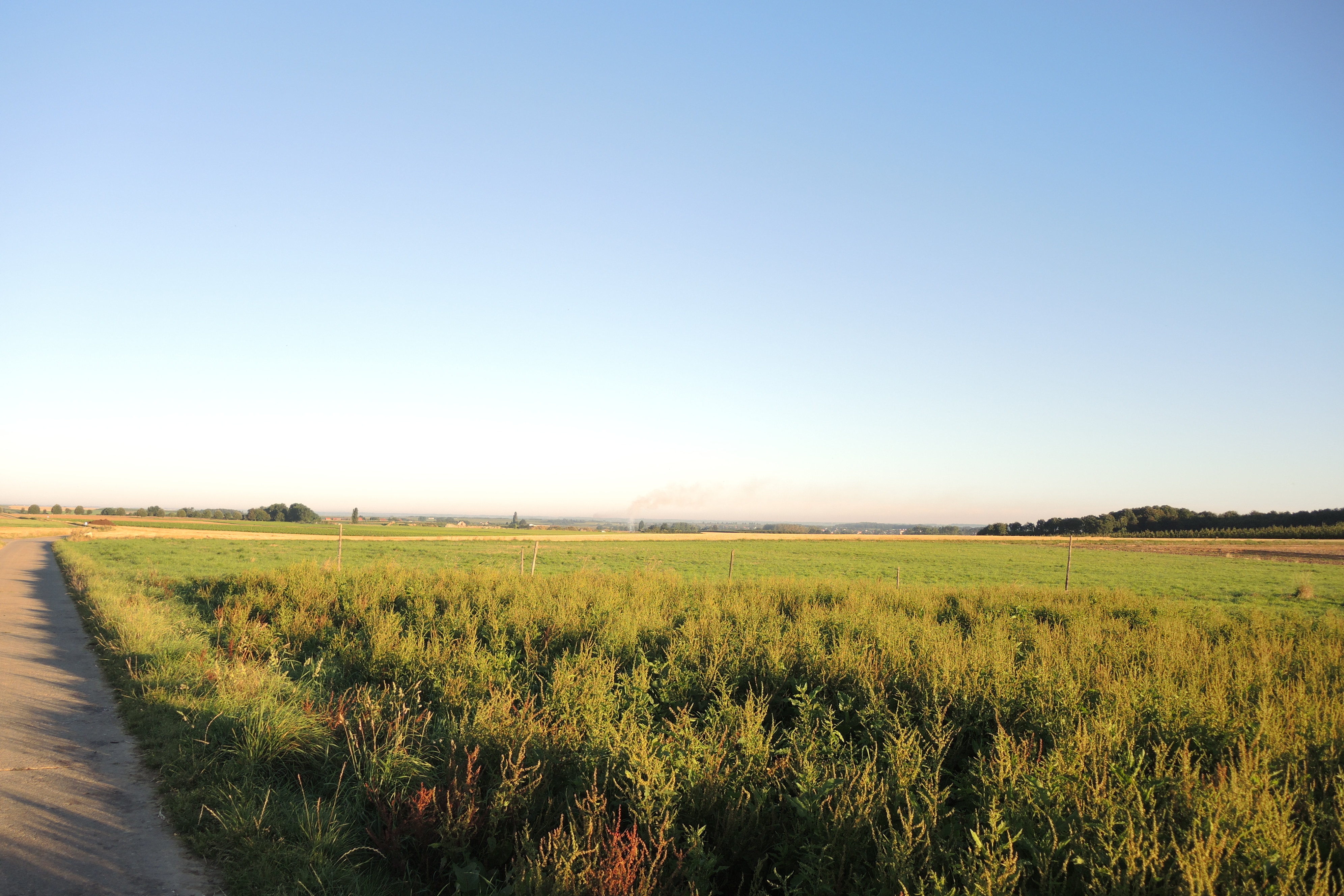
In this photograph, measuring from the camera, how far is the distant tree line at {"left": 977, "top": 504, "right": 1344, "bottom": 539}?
100250 mm

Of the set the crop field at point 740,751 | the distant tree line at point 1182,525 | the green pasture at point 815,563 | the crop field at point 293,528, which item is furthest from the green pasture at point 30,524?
the distant tree line at point 1182,525

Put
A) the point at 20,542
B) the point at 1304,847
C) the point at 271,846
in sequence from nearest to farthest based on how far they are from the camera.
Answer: the point at 1304,847, the point at 271,846, the point at 20,542

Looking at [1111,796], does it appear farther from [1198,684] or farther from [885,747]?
[1198,684]

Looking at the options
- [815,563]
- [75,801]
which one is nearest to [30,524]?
[815,563]

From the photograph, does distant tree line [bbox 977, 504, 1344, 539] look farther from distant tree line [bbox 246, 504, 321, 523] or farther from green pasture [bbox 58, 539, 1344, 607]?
distant tree line [bbox 246, 504, 321, 523]

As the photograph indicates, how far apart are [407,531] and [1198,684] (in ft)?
414

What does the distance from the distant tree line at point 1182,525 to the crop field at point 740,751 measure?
99633 millimetres

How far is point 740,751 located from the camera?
5.91 m

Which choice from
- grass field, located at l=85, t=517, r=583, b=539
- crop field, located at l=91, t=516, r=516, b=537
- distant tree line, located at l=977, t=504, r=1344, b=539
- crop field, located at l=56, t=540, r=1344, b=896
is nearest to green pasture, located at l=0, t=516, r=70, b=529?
crop field, located at l=91, t=516, r=516, b=537

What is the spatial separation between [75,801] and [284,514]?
199374 millimetres

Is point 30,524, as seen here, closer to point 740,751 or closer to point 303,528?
point 303,528

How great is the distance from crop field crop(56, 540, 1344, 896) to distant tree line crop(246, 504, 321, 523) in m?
178

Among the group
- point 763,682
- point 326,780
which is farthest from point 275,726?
point 763,682

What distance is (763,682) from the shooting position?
9086 mm
